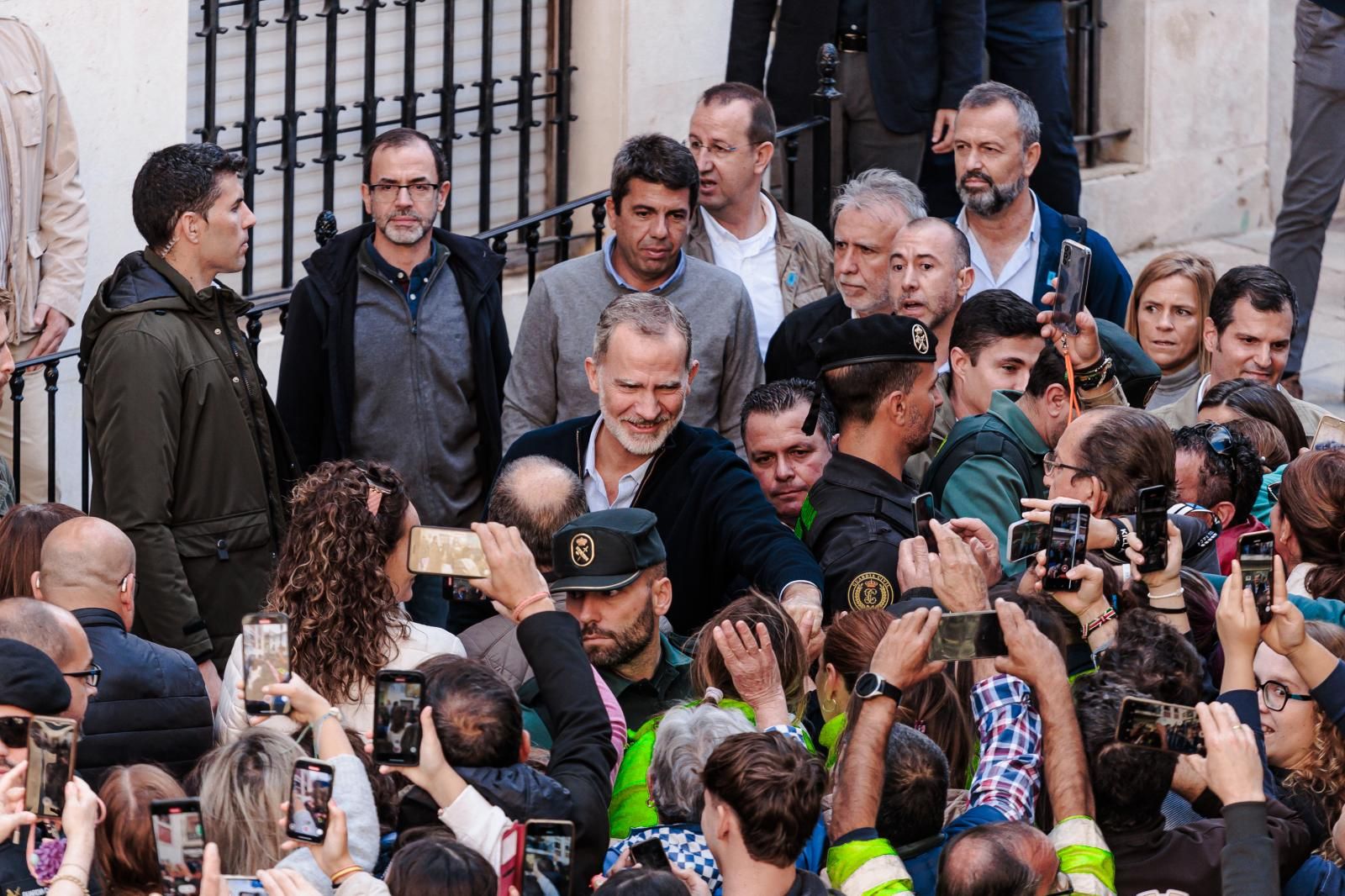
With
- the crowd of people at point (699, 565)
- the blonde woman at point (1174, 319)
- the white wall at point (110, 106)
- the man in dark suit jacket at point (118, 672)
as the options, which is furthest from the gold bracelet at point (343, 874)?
the white wall at point (110, 106)

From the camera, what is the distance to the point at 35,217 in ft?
25.7

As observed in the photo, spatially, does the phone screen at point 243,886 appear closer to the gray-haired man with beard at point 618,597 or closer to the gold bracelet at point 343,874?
the gold bracelet at point 343,874

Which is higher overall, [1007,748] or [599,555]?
[599,555]

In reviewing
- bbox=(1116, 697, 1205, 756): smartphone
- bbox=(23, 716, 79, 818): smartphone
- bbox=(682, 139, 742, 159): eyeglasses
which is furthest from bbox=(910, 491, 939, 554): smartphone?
bbox=(682, 139, 742, 159): eyeglasses

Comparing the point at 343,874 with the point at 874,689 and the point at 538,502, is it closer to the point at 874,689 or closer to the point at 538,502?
the point at 874,689

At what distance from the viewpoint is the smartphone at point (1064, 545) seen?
481cm

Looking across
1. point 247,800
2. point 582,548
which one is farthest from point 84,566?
point 247,800

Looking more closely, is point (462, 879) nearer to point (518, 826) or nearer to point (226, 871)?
point (518, 826)

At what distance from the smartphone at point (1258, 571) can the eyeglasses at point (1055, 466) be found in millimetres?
1007

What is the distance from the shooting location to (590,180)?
9969 millimetres

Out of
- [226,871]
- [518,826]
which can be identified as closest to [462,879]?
[518,826]

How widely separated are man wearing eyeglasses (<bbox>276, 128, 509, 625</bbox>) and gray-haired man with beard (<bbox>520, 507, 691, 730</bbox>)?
212 centimetres

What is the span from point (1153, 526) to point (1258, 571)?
Answer: 0.47 meters

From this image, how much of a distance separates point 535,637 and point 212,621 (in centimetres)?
213
